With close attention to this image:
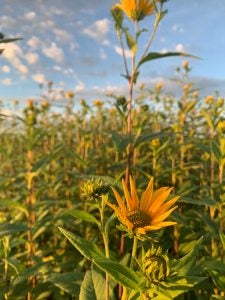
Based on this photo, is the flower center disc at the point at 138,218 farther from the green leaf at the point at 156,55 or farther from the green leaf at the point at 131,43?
the green leaf at the point at 131,43

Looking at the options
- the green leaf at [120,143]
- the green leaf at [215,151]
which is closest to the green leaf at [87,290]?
the green leaf at [120,143]

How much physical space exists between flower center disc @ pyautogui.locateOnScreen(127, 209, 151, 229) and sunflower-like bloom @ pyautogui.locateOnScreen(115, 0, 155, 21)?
50.9 inches

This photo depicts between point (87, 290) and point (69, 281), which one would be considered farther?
point (69, 281)

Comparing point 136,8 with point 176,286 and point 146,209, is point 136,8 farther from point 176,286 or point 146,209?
point 176,286

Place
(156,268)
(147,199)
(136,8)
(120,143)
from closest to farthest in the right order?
(156,268)
(147,199)
(120,143)
(136,8)

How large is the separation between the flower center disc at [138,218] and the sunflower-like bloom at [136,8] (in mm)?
1293

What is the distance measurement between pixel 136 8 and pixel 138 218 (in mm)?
1339

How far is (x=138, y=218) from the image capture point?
909mm

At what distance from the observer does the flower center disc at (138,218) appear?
89 centimetres

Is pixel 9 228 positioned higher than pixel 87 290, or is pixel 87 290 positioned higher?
pixel 9 228

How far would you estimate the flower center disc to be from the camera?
0.89m

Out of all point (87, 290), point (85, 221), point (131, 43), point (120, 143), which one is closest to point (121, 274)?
point (87, 290)

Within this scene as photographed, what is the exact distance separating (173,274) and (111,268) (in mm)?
129

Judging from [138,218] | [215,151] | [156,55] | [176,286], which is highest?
[156,55]
